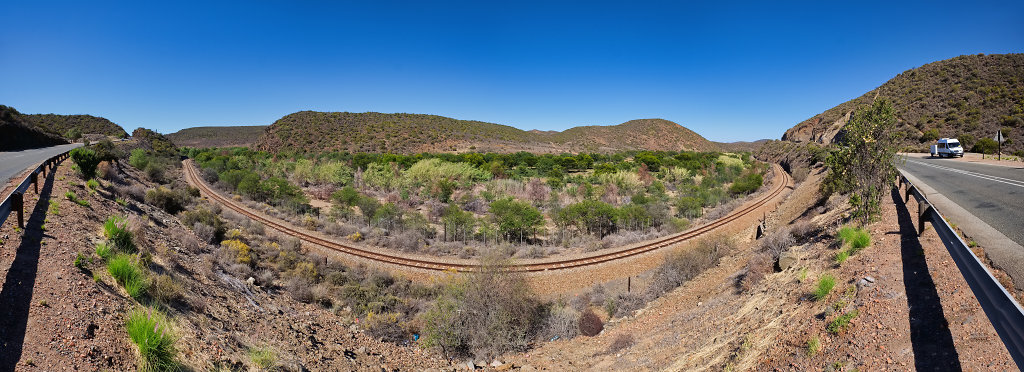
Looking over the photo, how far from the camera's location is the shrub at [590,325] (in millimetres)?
10508

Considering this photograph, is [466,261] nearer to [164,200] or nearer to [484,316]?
[484,316]

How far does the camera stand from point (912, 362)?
3980mm

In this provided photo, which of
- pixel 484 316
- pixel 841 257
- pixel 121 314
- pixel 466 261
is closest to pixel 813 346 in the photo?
pixel 841 257

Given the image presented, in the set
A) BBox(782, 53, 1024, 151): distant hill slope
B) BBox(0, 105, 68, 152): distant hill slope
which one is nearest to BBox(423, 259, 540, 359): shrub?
BBox(782, 53, 1024, 151): distant hill slope

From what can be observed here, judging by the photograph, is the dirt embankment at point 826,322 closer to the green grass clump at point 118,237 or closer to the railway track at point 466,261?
the railway track at point 466,261

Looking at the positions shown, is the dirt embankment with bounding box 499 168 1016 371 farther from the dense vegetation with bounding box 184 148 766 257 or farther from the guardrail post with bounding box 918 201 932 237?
the dense vegetation with bounding box 184 148 766 257

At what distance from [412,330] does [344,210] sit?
52.4 feet

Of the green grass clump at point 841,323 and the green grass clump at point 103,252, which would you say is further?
the green grass clump at point 103,252

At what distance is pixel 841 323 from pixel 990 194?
8751 millimetres

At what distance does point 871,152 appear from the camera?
9.38 m

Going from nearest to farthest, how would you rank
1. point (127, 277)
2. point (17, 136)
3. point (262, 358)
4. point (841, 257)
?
1. point (262, 358)
2. point (127, 277)
3. point (841, 257)
4. point (17, 136)

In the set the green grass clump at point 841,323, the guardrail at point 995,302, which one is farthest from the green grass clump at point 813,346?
the guardrail at point 995,302

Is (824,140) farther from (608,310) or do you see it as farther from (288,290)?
(288,290)

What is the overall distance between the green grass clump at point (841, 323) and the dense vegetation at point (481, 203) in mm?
12005
